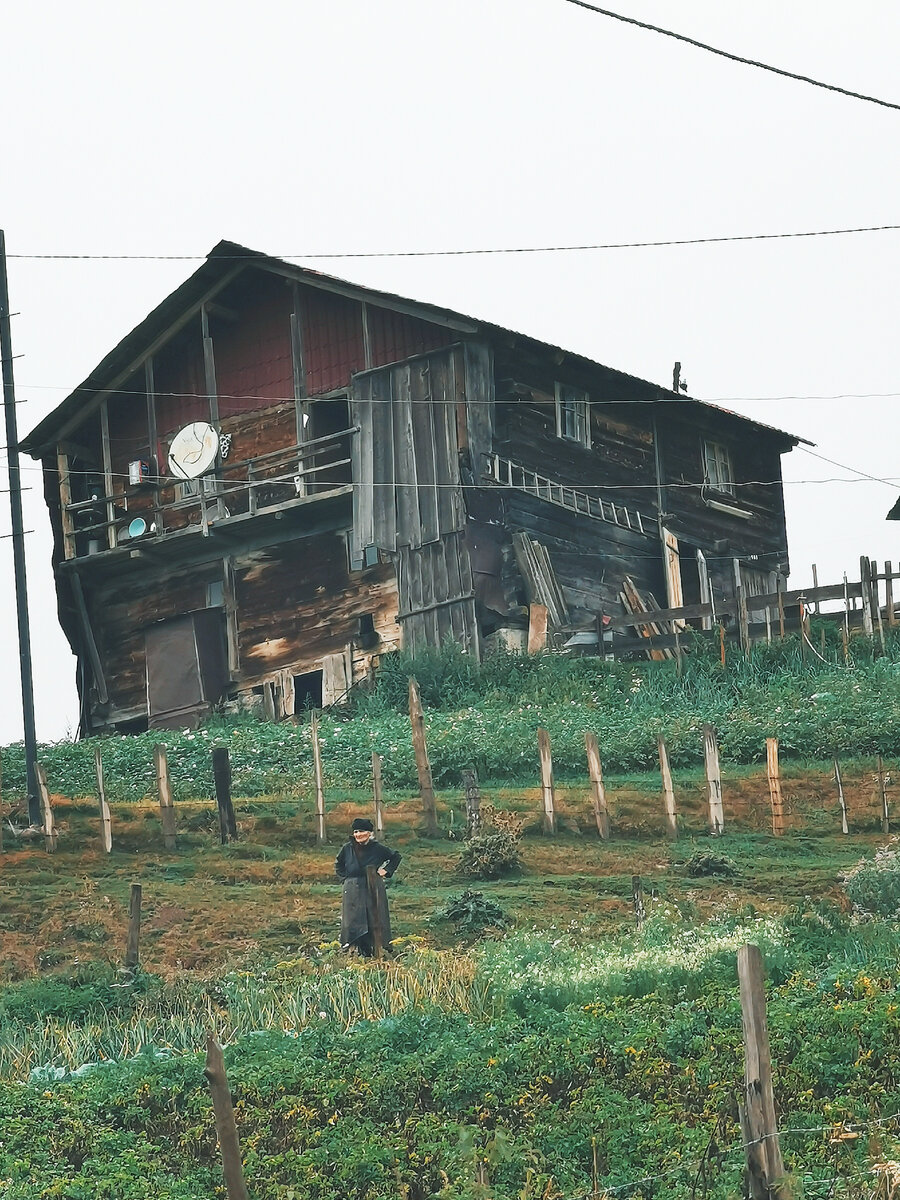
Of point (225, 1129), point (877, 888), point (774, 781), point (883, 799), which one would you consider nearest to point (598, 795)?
point (774, 781)

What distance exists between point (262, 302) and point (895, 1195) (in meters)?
29.4

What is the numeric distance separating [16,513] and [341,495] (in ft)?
20.6

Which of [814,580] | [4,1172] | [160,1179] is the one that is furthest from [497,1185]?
[814,580]

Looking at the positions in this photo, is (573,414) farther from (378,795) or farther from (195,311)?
(378,795)

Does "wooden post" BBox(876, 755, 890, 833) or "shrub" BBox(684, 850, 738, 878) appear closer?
"shrub" BBox(684, 850, 738, 878)

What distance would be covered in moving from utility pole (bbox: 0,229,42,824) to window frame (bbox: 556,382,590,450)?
1028 cm

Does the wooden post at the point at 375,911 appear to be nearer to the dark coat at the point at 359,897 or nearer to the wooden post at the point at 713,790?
the dark coat at the point at 359,897

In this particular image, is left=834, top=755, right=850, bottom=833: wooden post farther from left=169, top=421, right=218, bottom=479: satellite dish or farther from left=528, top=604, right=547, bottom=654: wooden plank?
left=169, top=421, right=218, bottom=479: satellite dish

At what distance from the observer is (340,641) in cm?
3656

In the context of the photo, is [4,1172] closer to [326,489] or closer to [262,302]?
[326,489]

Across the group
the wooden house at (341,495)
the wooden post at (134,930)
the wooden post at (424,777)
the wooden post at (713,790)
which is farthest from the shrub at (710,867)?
the wooden house at (341,495)

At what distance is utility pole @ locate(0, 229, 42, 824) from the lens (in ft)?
101

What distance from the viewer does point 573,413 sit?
38.1 m

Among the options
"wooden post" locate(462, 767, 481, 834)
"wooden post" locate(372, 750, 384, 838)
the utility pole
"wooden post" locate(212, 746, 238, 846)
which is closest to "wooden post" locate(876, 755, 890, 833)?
"wooden post" locate(462, 767, 481, 834)
